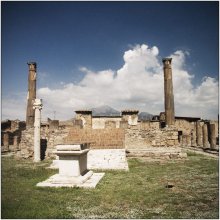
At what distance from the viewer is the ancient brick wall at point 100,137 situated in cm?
1448

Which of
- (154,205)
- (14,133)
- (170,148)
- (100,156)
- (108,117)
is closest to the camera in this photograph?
(154,205)

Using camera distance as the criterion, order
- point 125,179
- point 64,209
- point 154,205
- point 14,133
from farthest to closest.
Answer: point 14,133, point 125,179, point 154,205, point 64,209

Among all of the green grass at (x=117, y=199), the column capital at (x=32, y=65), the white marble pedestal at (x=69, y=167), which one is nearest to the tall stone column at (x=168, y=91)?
the column capital at (x=32, y=65)

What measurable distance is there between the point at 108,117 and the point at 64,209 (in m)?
22.4

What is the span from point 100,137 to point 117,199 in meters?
8.87

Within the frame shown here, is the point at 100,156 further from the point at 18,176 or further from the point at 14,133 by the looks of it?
the point at 14,133

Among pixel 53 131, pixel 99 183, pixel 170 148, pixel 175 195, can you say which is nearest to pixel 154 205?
pixel 175 195

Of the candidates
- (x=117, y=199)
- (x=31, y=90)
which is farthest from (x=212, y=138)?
(x=117, y=199)

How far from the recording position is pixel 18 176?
1014cm

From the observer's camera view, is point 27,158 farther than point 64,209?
Yes

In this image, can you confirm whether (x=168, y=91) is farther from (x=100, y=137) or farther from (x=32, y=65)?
(x=32, y=65)

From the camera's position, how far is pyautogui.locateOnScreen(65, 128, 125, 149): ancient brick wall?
1448 centimetres

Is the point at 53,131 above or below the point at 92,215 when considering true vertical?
above

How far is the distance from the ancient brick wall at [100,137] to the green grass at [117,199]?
491cm
